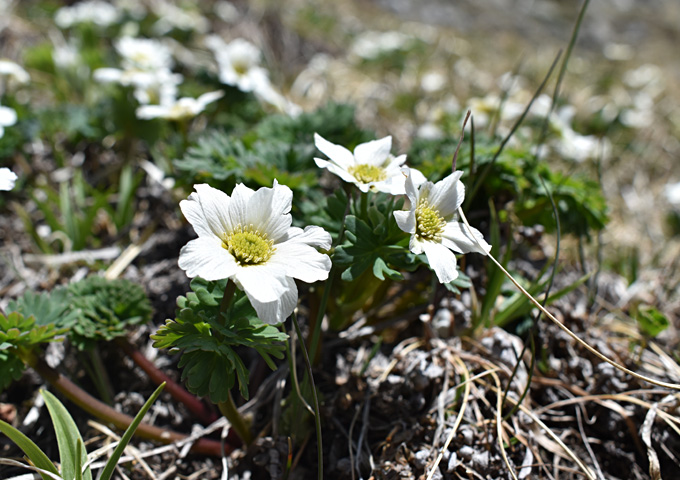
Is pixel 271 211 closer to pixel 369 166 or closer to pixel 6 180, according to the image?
pixel 369 166

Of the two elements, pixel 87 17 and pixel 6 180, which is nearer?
pixel 6 180

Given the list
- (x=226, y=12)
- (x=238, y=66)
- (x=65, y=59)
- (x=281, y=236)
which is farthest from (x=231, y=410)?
(x=226, y=12)

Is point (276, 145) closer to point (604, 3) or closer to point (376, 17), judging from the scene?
point (376, 17)

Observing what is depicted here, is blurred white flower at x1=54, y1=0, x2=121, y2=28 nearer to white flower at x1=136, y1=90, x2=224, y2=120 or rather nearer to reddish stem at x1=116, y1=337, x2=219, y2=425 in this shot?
white flower at x1=136, y1=90, x2=224, y2=120

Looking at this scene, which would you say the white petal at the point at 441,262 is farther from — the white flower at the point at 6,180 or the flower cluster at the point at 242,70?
the flower cluster at the point at 242,70

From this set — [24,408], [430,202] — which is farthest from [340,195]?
[24,408]

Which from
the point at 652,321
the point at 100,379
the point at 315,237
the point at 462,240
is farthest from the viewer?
the point at 652,321

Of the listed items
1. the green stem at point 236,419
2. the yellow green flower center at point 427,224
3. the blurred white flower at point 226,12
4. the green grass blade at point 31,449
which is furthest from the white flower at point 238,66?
the blurred white flower at point 226,12
